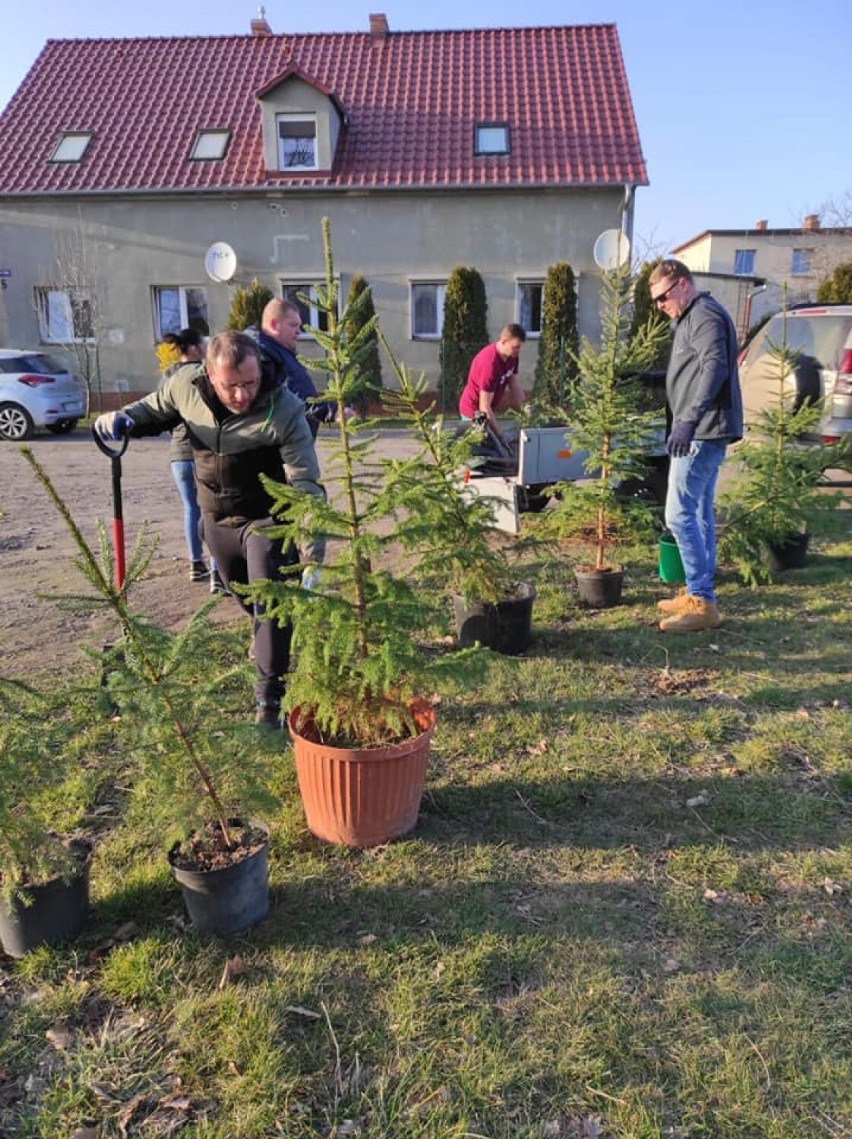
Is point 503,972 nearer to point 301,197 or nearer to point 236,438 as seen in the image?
point 236,438

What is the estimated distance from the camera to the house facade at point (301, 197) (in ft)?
57.9

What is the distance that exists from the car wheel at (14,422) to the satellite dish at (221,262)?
5023 mm

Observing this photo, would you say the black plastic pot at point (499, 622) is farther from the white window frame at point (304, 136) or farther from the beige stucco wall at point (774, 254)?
the beige stucco wall at point (774, 254)

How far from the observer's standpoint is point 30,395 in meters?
14.3

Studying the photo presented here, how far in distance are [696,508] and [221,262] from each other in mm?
14694

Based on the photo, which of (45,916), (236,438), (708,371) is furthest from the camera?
(708,371)

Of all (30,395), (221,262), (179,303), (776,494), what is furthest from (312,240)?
(776,494)

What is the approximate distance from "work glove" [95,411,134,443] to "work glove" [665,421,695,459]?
3056mm

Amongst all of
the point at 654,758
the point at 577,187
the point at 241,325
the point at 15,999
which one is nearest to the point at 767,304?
the point at 577,187

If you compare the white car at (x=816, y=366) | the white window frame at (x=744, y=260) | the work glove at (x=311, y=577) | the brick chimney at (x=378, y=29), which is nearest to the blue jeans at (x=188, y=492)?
the work glove at (x=311, y=577)

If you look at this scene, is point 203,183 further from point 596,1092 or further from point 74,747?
point 596,1092

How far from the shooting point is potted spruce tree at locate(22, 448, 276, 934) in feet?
7.86

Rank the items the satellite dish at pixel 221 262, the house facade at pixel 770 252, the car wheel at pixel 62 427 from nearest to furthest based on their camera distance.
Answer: the car wheel at pixel 62 427 → the satellite dish at pixel 221 262 → the house facade at pixel 770 252

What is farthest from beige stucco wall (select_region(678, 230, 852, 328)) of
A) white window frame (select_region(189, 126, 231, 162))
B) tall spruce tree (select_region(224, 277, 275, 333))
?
tall spruce tree (select_region(224, 277, 275, 333))
